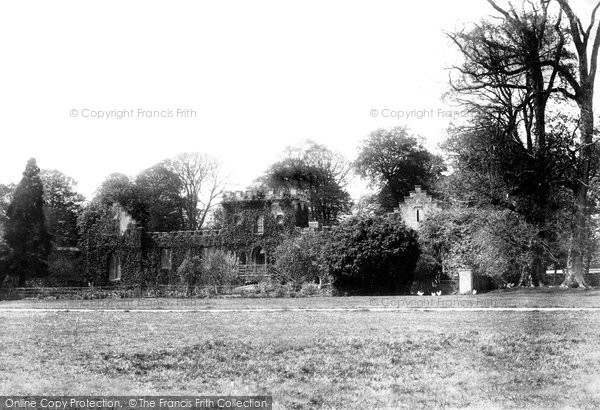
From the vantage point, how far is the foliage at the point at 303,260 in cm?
4012

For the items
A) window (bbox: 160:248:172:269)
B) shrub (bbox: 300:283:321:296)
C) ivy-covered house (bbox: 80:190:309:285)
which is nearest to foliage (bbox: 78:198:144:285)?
ivy-covered house (bbox: 80:190:309:285)

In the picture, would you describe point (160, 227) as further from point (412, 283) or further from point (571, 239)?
point (571, 239)

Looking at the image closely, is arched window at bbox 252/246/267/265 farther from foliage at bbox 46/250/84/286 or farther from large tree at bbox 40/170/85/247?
large tree at bbox 40/170/85/247

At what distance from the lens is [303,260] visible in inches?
1612

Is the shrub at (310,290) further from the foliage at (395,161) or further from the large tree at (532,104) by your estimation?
the foliage at (395,161)

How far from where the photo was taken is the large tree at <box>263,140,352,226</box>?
60500mm

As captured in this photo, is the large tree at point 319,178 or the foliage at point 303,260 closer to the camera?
the foliage at point 303,260

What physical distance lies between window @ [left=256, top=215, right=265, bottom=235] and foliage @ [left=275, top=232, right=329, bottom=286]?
20.8 ft

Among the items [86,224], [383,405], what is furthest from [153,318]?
[86,224]

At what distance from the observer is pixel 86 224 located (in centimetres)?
5497

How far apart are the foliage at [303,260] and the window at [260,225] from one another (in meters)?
6.34

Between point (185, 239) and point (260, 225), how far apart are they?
667cm

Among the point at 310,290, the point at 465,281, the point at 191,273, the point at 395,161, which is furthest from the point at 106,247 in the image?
the point at 465,281

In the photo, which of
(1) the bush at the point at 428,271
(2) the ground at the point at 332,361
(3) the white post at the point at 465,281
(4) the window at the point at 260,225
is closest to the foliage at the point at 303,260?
(1) the bush at the point at 428,271
